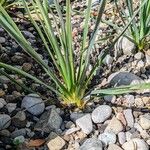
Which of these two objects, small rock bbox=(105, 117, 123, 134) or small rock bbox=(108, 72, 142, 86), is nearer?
small rock bbox=(105, 117, 123, 134)

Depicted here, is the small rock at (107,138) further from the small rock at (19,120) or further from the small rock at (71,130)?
the small rock at (19,120)

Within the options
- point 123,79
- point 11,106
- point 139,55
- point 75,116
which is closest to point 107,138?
point 75,116

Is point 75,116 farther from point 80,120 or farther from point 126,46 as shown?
point 126,46

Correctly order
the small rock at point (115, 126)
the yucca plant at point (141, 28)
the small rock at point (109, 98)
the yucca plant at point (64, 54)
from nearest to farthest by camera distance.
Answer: the yucca plant at point (64, 54)
the small rock at point (115, 126)
the small rock at point (109, 98)
the yucca plant at point (141, 28)

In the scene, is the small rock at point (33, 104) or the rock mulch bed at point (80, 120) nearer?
the rock mulch bed at point (80, 120)

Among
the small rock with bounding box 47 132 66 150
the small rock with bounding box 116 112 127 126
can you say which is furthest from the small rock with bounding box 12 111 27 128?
the small rock with bounding box 116 112 127 126

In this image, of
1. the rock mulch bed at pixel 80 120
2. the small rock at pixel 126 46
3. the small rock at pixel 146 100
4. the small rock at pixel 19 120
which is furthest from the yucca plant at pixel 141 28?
the small rock at pixel 19 120

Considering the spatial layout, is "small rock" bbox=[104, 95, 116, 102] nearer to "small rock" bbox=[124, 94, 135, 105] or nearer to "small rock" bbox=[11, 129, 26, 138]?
"small rock" bbox=[124, 94, 135, 105]
